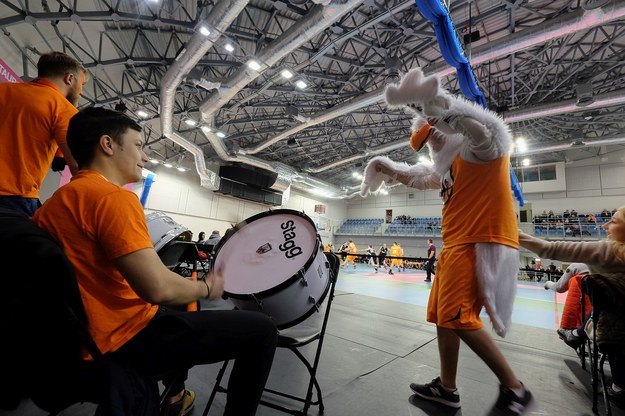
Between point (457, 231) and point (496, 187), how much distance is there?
306 mm

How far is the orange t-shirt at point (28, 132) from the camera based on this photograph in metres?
1.50

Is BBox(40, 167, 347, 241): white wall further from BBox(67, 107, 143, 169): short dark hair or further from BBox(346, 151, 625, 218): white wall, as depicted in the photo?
BBox(346, 151, 625, 218): white wall

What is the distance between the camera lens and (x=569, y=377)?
2.14 m

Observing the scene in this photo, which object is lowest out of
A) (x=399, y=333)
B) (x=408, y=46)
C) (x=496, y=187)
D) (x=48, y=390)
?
(x=399, y=333)

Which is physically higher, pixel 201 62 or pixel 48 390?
pixel 201 62

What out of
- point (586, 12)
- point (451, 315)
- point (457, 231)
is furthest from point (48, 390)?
point (586, 12)

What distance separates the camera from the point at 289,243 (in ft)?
5.01

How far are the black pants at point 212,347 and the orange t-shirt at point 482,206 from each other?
1.16 metres

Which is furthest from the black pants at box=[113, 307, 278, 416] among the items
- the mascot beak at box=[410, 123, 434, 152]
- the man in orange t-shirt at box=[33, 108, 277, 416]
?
the mascot beak at box=[410, 123, 434, 152]

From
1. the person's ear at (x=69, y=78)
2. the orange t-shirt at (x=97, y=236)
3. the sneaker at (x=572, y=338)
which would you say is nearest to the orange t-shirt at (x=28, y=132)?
the person's ear at (x=69, y=78)

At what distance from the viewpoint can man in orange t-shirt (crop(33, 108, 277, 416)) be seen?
78cm

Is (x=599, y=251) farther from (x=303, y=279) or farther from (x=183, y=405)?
(x=183, y=405)

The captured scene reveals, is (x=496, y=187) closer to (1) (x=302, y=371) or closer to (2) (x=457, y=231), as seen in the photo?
(2) (x=457, y=231)

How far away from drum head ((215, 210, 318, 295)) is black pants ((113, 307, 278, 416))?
39cm
